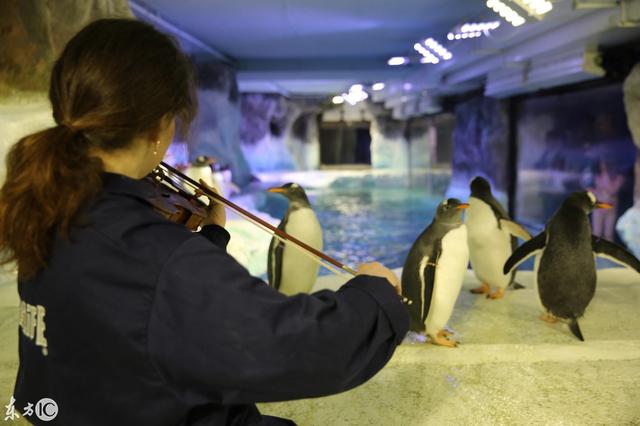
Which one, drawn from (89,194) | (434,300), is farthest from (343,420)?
(89,194)

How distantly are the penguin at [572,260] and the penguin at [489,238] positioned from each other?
0.43 metres

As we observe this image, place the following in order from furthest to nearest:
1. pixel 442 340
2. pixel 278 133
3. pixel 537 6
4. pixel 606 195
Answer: pixel 278 133 → pixel 606 195 → pixel 537 6 → pixel 442 340

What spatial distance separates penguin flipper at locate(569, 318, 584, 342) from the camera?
2249 millimetres

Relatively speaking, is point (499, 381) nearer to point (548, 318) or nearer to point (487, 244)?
point (548, 318)

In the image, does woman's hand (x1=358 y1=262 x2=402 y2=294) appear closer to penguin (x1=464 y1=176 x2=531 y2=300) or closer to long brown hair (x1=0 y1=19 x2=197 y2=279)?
long brown hair (x1=0 y1=19 x2=197 y2=279)

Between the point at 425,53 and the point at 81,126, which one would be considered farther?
the point at 425,53

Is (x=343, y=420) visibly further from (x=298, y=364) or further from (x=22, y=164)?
(x=22, y=164)

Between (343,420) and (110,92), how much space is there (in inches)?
49.3

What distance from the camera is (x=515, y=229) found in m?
2.77

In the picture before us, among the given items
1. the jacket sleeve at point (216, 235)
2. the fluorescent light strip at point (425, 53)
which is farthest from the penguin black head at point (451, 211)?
the fluorescent light strip at point (425, 53)

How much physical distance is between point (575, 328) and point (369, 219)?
735 cm

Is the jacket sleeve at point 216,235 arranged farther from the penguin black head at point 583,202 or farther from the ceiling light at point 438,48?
the ceiling light at point 438,48

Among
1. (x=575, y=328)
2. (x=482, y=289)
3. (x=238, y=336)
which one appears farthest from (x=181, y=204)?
(x=482, y=289)

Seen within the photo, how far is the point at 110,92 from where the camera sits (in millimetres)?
722
